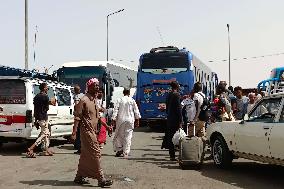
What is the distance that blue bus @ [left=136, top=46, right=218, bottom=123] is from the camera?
20484 mm

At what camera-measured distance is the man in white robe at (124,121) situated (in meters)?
11.9

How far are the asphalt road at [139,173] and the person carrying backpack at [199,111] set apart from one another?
32.4 inches

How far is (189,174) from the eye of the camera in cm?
915

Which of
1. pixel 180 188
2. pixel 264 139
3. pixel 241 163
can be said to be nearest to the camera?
pixel 180 188

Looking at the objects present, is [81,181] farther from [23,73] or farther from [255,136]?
[23,73]

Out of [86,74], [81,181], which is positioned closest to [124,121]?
[81,181]

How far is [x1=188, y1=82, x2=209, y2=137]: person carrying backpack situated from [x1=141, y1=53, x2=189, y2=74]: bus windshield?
9.39 meters

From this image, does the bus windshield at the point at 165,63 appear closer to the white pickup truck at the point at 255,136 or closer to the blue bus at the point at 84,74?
the blue bus at the point at 84,74

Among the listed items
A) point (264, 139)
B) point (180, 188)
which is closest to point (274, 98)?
point (264, 139)

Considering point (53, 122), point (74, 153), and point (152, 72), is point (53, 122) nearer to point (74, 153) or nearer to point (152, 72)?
point (74, 153)

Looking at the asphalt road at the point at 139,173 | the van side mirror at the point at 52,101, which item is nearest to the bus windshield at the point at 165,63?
the van side mirror at the point at 52,101

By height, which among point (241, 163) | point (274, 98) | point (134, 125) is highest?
point (274, 98)

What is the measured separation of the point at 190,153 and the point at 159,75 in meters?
11.2

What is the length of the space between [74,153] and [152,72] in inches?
360
